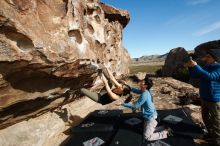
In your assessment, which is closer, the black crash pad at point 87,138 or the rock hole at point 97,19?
the black crash pad at point 87,138

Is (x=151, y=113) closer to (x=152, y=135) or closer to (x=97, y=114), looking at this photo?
(x=152, y=135)

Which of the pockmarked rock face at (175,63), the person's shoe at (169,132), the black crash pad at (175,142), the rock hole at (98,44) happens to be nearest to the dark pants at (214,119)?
the black crash pad at (175,142)

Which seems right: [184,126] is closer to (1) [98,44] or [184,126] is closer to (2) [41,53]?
(1) [98,44]

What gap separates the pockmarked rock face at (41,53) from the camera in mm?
4109

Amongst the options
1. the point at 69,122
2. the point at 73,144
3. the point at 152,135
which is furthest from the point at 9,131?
the point at 152,135

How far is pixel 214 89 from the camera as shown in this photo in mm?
5137

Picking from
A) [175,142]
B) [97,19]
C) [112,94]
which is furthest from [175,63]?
[175,142]

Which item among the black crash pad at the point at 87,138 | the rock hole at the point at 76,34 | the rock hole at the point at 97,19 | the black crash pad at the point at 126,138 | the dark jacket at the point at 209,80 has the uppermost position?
the rock hole at the point at 97,19

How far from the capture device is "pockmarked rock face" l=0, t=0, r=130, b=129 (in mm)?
4109

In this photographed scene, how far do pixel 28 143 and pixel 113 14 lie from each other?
32.7 feet

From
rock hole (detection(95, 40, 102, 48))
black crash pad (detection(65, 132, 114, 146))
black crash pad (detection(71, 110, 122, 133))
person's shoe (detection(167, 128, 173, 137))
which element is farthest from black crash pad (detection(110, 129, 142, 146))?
rock hole (detection(95, 40, 102, 48))

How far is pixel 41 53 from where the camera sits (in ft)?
15.3

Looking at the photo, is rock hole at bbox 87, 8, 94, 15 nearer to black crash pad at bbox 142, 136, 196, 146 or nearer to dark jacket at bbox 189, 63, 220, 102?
dark jacket at bbox 189, 63, 220, 102

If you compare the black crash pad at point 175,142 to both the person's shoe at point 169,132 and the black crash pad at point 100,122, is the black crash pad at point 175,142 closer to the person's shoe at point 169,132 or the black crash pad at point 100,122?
the person's shoe at point 169,132
